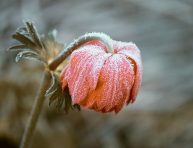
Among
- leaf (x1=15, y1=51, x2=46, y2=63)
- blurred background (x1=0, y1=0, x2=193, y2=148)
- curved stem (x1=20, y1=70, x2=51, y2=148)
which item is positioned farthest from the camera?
blurred background (x1=0, y1=0, x2=193, y2=148)

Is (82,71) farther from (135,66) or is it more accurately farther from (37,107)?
(37,107)

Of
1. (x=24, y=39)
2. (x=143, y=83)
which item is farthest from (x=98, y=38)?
(x=143, y=83)

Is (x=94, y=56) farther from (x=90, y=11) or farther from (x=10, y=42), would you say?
(x=90, y=11)

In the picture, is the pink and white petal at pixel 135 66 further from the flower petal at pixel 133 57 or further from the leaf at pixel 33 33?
the leaf at pixel 33 33

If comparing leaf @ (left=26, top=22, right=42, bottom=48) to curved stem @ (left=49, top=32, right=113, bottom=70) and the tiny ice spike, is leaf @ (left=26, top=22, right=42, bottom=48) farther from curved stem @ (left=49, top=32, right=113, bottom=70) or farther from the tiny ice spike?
the tiny ice spike

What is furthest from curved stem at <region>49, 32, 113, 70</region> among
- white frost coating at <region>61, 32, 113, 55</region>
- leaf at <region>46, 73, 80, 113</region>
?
leaf at <region>46, 73, 80, 113</region>

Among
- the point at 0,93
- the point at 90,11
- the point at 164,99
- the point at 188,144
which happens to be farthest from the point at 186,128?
the point at 90,11
